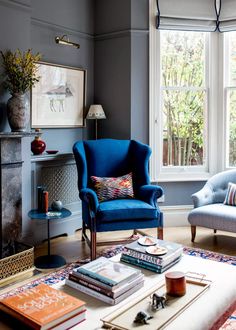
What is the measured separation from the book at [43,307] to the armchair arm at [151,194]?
1945mm

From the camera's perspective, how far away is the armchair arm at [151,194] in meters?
3.57

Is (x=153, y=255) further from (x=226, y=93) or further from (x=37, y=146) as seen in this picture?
(x=226, y=93)

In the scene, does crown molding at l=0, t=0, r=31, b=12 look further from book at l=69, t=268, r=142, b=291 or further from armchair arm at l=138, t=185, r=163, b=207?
book at l=69, t=268, r=142, b=291


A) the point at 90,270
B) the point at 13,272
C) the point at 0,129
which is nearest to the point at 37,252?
the point at 13,272

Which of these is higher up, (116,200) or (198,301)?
(116,200)

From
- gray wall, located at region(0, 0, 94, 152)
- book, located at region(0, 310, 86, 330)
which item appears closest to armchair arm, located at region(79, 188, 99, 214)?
gray wall, located at region(0, 0, 94, 152)

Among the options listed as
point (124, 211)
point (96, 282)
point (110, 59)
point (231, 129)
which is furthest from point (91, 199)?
point (231, 129)

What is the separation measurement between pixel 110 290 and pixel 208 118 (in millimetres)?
3269

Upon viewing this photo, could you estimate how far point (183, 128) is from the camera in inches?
181

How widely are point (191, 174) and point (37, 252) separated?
6.79ft

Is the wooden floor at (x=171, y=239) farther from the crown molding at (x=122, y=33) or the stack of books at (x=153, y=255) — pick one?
the crown molding at (x=122, y=33)

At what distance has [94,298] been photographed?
1.77m

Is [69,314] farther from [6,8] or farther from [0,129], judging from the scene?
[6,8]

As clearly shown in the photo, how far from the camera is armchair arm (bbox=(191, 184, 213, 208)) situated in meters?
3.96
